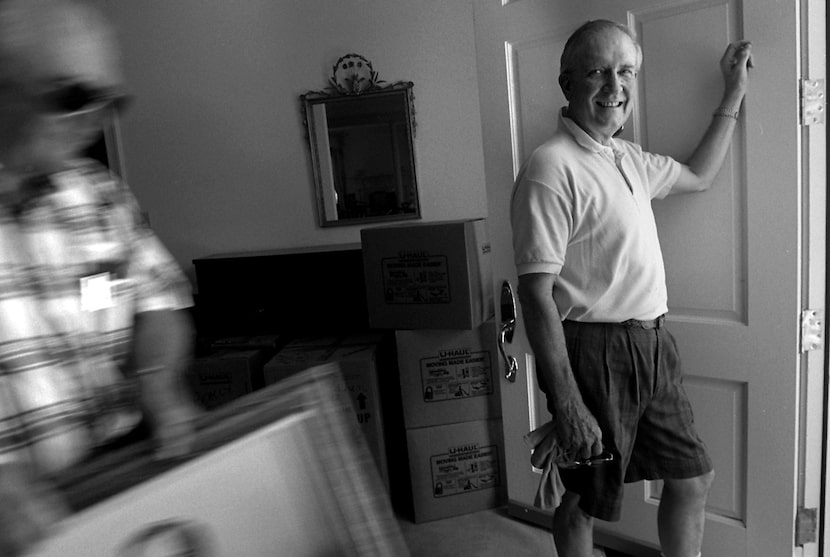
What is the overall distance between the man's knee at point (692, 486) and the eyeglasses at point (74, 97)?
152 centimetres

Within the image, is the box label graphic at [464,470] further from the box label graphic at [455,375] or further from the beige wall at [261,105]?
the beige wall at [261,105]

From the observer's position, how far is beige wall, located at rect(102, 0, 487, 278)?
306cm

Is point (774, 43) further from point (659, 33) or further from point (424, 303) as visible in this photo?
point (424, 303)

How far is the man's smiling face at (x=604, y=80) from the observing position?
145 cm

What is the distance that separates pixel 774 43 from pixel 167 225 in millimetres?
3012

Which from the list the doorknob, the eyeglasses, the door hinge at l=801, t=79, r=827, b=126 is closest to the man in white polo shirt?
the door hinge at l=801, t=79, r=827, b=126

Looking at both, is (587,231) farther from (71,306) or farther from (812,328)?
(71,306)

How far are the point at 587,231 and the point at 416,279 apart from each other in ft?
3.25

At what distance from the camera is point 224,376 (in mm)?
2717

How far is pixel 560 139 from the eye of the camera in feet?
4.97

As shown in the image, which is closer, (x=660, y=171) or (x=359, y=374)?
(x=660, y=171)

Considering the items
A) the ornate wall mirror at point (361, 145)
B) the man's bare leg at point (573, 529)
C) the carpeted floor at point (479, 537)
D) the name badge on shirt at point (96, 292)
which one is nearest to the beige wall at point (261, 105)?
the ornate wall mirror at point (361, 145)

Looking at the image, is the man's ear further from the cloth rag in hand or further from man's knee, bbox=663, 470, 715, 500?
man's knee, bbox=663, 470, 715, 500

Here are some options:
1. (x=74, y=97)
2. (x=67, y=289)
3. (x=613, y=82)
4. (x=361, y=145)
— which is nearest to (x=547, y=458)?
(x=613, y=82)
